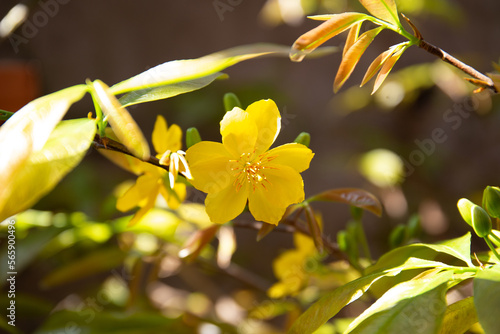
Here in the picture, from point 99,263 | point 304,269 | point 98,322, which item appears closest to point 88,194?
point 99,263

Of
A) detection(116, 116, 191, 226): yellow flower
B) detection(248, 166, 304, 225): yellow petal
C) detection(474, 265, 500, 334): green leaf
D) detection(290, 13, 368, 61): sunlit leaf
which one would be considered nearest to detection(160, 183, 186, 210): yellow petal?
detection(116, 116, 191, 226): yellow flower

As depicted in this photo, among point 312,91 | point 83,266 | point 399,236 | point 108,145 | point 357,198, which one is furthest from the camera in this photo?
point 312,91

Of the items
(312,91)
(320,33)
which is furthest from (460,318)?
(312,91)

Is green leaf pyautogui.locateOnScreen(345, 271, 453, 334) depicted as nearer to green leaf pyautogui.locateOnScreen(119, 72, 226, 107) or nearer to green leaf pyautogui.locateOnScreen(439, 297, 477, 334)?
green leaf pyautogui.locateOnScreen(439, 297, 477, 334)

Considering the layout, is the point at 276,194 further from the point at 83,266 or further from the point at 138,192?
the point at 83,266

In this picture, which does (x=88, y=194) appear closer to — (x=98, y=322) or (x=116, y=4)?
(x=98, y=322)

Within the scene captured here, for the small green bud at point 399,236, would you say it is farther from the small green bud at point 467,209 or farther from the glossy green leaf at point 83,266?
the glossy green leaf at point 83,266
